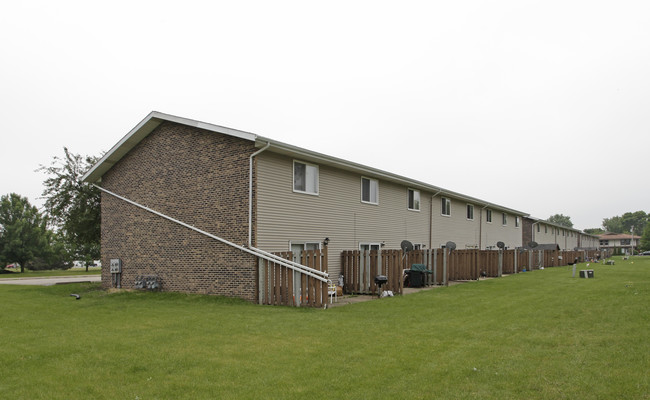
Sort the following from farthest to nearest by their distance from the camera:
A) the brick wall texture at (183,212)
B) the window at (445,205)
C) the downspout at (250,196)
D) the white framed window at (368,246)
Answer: the window at (445,205) < the white framed window at (368,246) < the brick wall texture at (183,212) < the downspout at (250,196)

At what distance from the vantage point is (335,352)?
21.5 feet

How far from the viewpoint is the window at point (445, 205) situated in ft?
84.5

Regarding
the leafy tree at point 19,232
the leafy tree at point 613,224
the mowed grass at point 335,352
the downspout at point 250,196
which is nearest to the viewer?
the mowed grass at point 335,352

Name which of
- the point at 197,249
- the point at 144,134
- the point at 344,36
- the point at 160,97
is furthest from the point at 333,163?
the point at 160,97

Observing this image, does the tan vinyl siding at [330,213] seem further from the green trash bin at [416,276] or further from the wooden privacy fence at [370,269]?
the green trash bin at [416,276]

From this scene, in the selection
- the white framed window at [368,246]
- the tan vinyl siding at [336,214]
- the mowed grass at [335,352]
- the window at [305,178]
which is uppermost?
the window at [305,178]

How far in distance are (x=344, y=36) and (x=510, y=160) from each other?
27.3 metres

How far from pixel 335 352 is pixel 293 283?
5447mm

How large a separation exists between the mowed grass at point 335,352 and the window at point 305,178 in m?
4.89

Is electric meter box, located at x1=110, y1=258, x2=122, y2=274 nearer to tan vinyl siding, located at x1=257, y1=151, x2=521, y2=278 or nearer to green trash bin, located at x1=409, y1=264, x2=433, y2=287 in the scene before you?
tan vinyl siding, located at x1=257, y1=151, x2=521, y2=278

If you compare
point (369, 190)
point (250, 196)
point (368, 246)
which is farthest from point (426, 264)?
point (250, 196)

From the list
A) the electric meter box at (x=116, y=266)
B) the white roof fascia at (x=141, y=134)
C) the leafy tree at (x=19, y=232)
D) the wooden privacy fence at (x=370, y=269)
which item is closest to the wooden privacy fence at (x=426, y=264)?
the wooden privacy fence at (x=370, y=269)

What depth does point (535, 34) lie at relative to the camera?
45.5 ft

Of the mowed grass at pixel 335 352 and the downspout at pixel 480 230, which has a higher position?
the downspout at pixel 480 230
